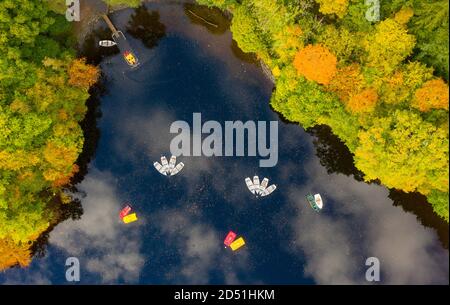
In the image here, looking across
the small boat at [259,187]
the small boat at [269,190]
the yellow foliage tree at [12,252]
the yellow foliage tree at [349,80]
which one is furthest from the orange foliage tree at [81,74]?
the yellow foliage tree at [349,80]

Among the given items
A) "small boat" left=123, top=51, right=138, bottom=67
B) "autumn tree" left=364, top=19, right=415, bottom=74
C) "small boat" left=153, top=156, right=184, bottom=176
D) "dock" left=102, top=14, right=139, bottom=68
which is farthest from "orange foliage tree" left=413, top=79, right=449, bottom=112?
"dock" left=102, top=14, right=139, bottom=68

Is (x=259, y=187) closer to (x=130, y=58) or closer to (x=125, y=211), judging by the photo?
(x=125, y=211)

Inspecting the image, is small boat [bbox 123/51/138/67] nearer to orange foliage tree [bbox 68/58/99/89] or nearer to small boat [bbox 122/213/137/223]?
orange foliage tree [bbox 68/58/99/89]

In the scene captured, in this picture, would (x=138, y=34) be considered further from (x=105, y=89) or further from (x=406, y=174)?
(x=406, y=174)

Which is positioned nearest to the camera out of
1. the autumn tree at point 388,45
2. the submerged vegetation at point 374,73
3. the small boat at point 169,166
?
the submerged vegetation at point 374,73

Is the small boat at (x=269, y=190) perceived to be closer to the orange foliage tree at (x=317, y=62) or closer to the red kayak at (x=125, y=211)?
the orange foliage tree at (x=317, y=62)
